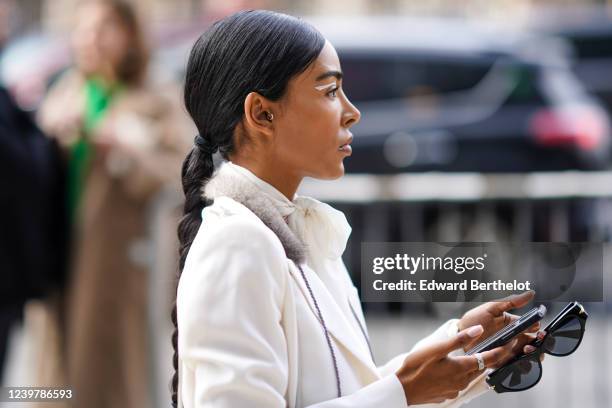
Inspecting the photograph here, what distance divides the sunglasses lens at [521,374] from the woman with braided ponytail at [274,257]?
0.8 inches

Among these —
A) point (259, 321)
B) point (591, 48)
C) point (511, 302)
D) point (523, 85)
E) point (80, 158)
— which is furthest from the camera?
point (591, 48)

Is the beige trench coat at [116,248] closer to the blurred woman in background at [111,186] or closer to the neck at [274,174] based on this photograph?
the blurred woman in background at [111,186]

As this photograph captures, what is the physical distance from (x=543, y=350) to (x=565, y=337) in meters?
0.04

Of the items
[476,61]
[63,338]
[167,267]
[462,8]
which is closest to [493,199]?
[167,267]

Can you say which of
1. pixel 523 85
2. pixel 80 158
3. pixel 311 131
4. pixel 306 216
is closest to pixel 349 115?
pixel 311 131

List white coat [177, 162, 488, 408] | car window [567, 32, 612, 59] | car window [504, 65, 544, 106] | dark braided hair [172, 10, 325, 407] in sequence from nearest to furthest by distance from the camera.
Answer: white coat [177, 162, 488, 408]
dark braided hair [172, 10, 325, 407]
car window [504, 65, 544, 106]
car window [567, 32, 612, 59]

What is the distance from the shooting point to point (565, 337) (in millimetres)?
1955

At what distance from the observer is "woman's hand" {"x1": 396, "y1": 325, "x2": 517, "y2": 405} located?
189 cm

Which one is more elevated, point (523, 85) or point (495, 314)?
point (523, 85)

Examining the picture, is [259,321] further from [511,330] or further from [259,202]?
[511,330]

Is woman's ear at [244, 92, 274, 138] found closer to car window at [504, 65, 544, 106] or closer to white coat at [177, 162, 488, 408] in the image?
white coat at [177, 162, 488, 408]

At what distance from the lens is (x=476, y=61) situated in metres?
9.30

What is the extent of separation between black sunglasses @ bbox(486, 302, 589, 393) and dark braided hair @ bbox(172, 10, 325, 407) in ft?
1.73

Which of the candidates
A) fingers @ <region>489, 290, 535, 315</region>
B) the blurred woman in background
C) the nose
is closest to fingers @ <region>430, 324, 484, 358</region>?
fingers @ <region>489, 290, 535, 315</region>
